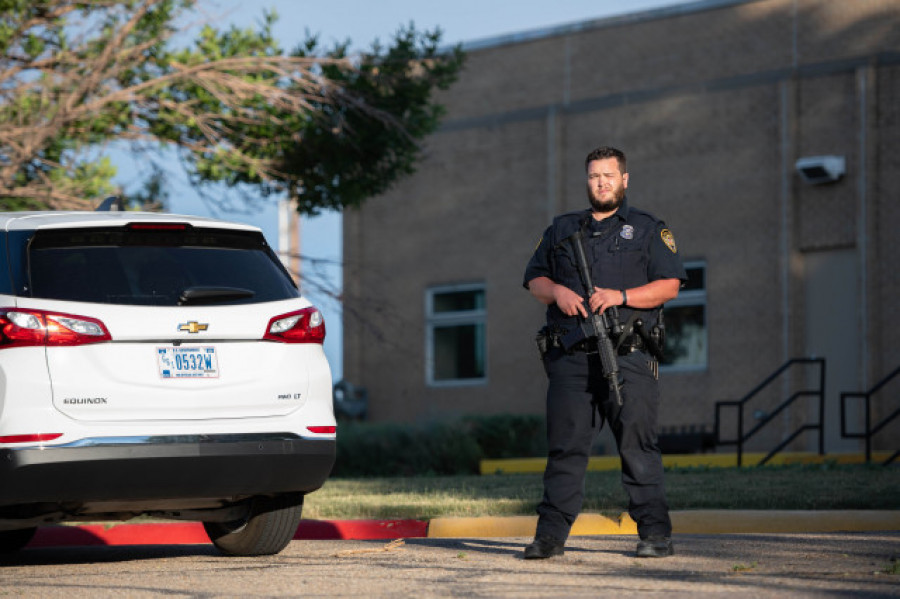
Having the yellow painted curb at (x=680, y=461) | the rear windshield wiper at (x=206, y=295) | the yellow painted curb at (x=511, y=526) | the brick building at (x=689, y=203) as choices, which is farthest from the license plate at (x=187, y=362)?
the brick building at (x=689, y=203)

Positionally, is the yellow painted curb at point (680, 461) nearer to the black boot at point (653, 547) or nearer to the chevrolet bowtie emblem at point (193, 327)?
the black boot at point (653, 547)

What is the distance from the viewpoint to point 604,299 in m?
7.53

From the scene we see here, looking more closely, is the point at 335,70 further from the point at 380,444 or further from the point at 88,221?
the point at 88,221

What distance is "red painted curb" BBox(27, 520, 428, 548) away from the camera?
10.4 metres

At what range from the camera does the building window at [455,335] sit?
2712cm

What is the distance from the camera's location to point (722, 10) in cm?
2450

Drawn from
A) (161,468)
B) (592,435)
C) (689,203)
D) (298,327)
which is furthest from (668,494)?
(689,203)

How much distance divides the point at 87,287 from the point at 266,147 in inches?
405

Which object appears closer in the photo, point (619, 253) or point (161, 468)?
point (161, 468)

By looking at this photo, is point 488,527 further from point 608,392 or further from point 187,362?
point 187,362

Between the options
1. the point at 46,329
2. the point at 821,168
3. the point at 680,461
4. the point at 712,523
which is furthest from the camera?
the point at 821,168

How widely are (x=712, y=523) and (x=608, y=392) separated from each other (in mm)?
2555

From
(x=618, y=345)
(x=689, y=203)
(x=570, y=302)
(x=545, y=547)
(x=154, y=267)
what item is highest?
(x=689, y=203)

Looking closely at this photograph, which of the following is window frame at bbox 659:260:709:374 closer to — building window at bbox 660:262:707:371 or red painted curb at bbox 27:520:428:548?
building window at bbox 660:262:707:371
